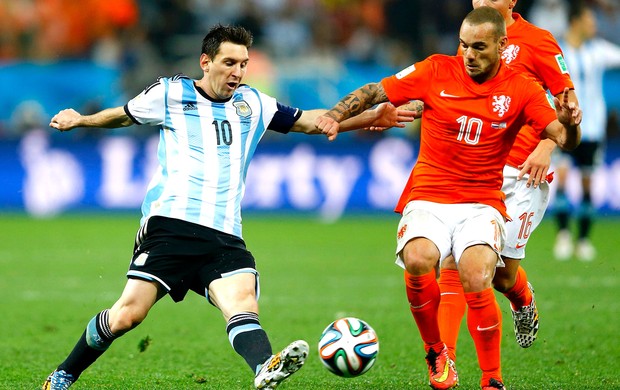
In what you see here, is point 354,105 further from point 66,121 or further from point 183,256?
point 66,121

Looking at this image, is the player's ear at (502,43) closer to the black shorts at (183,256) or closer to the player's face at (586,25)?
the black shorts at (183,256)

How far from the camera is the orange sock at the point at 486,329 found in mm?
5516

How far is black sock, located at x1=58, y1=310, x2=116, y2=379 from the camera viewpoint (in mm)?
5336

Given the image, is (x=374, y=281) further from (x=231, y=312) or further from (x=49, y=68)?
(x=49, y=68)

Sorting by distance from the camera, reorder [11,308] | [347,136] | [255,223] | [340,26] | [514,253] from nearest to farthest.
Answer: [514,253]
[11,308]
[255,223]
[347,136]
[340,26]

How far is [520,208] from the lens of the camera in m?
6.39

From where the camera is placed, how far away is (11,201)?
55.4ft

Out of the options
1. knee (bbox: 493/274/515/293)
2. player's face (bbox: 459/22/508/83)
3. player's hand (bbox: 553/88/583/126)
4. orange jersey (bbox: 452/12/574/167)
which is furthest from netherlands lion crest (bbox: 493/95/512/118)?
knee (bbox: 493/274/515/293)

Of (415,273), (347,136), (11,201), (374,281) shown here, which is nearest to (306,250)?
(374,281)

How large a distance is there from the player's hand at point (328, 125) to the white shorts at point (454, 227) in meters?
0.61

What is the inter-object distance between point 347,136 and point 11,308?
8.91 metres

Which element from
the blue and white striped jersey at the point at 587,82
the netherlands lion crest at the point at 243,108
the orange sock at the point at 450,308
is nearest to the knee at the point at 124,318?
the netherlands lion crest at the point at 243,108

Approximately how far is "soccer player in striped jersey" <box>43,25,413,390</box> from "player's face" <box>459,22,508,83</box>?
111 cm

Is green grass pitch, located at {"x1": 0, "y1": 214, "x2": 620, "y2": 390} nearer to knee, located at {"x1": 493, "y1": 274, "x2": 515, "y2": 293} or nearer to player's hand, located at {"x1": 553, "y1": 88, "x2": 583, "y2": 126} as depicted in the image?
knee, located at {"x1": 493, "y1": 274, "x2": 515, "y2": 293}
